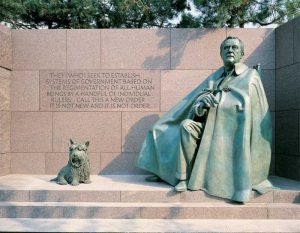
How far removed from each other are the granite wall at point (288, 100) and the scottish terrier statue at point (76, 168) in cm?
361

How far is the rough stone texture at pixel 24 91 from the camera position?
777 centimetres

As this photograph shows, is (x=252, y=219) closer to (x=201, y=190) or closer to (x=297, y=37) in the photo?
(x=201, y=190)

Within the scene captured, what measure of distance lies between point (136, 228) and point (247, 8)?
21.5ft

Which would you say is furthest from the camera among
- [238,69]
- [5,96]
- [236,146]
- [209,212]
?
[5,96]

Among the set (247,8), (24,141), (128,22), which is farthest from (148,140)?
(128,22)

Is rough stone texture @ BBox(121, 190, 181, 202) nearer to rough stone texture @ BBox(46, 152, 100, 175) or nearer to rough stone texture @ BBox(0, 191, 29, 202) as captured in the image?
rough stone texture @ BBox(0, 191, 29, 202)

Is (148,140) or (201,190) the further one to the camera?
(148,140)

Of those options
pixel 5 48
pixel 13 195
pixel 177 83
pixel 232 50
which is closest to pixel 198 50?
pixel 177 83

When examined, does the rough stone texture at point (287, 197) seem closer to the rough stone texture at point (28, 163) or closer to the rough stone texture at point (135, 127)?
the rough stone texture at point (135, 127)

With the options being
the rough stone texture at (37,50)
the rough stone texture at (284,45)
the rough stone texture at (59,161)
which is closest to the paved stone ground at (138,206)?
the rough stone texture at (59,161)

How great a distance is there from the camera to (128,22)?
1195 cm

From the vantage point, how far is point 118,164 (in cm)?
780

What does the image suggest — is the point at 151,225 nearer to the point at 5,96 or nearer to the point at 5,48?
the point at 5,96

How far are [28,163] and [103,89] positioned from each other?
2077 millimetres
